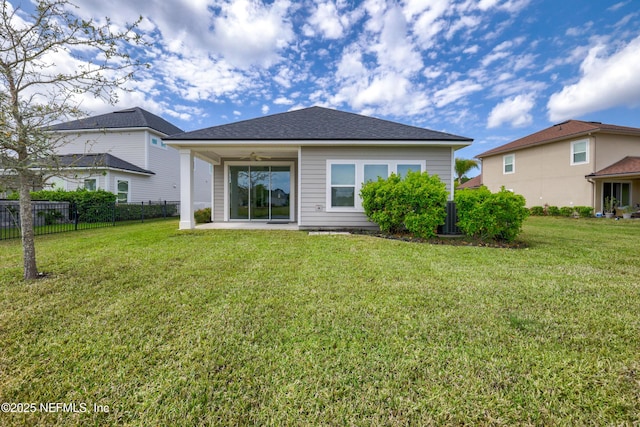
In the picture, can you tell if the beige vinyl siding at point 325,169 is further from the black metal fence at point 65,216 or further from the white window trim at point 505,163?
the white window trim at point 505,163

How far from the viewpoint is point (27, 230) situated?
3.72 m

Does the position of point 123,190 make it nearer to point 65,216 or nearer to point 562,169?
point 65,216

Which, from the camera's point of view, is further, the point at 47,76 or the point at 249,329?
the point at 47,76

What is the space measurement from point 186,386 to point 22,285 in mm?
3677

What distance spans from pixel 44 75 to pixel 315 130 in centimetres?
671

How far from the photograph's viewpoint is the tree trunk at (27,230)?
3652mm

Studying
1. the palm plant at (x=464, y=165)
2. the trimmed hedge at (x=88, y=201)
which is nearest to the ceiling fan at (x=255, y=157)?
the trimmed hedge at (x=88, y=201)

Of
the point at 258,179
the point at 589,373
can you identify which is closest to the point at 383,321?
the point at 589,373

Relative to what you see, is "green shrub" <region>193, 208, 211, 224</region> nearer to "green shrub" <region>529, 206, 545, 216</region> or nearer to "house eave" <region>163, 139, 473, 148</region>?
"house eave" <region>163, 139, 473, 148</region>

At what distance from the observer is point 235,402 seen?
161 cm

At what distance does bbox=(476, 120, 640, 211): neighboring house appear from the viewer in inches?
575

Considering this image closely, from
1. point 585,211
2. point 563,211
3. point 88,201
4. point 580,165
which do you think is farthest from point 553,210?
point 88,201

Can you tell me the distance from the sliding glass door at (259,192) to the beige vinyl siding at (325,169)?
8.76 ft

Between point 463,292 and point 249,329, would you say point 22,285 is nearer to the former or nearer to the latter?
point 249,329
